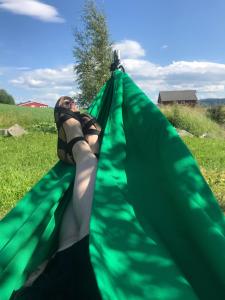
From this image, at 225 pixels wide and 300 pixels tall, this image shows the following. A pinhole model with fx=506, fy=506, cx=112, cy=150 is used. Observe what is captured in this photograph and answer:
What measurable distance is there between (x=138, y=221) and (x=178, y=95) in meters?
90.6

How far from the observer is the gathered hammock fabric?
2904mm

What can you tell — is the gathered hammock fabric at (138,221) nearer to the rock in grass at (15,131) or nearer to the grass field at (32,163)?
the grass field at (32,163)

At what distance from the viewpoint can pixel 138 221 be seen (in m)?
3.26

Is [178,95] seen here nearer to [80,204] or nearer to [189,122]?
[189,122]

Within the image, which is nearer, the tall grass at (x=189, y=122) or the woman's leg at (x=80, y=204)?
the woman's leg at (x=80, y=204)

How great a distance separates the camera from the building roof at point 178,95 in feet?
299

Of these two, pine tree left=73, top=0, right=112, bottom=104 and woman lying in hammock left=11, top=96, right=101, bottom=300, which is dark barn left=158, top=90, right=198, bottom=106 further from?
woman lying in hammock left=11, top=96, right=101, bottom=300

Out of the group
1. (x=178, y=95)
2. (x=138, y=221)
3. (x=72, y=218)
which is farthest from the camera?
(x=178, y=95)

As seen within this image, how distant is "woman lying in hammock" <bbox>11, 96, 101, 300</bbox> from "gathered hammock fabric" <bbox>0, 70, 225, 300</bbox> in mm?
104

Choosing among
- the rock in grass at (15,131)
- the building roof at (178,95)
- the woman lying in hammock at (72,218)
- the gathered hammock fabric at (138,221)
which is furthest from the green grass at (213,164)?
the building roof at (178,95)

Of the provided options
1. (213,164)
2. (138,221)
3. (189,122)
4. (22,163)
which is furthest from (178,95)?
(138,221)

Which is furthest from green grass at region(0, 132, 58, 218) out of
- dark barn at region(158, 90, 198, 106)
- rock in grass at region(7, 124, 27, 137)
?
dark barn at region(158, 90, 198, 106)

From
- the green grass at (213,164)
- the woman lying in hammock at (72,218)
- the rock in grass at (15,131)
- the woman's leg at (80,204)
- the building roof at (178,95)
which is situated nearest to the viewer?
the woman lying in hammock at (72,218)

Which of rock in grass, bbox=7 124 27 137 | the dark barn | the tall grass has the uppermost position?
rock in grass, bbox=7 124 27 137
